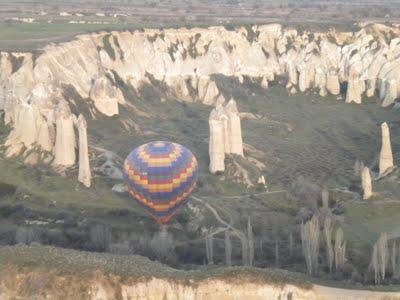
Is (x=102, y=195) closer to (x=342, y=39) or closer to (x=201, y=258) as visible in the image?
(x=201, y=258)

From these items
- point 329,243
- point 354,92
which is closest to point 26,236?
point 329,243

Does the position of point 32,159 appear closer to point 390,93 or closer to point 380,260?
point 380,260

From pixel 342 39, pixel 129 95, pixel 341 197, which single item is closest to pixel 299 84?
pixel 342 39

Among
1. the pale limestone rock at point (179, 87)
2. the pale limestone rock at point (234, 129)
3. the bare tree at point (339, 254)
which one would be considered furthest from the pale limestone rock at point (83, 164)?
the pale limestone rock at point (179, 87)

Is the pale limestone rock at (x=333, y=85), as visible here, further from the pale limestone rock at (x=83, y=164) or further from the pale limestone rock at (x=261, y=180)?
the pale limestone rock at (x=83, y=164)

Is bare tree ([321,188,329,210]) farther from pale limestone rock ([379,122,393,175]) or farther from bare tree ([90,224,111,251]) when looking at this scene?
bare tree ([90,224,111,251])
